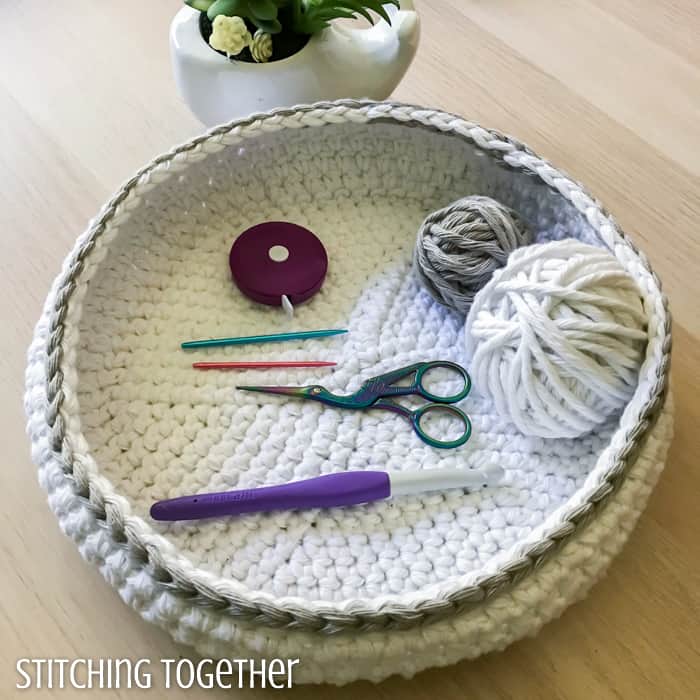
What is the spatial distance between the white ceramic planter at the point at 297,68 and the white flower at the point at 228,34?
0.02 m

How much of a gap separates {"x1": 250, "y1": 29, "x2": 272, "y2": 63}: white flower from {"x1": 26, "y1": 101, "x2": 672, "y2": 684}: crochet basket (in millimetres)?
55

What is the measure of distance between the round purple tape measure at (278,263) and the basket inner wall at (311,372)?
0.05 feet

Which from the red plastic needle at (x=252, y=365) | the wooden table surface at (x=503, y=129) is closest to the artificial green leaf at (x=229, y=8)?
the wooden table surface at (x=503, y=129)

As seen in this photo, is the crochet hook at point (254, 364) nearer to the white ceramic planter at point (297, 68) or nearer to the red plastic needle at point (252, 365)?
the red plastic needle at point (252, 365)

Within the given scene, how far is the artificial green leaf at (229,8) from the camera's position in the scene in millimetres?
576

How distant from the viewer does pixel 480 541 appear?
50cm

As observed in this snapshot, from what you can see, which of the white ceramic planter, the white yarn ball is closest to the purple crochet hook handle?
the white yarn ball

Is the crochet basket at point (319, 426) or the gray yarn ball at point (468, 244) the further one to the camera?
the gray yarn ball at point (468, 244)

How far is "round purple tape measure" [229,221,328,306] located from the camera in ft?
1.94

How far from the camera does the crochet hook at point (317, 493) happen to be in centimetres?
50

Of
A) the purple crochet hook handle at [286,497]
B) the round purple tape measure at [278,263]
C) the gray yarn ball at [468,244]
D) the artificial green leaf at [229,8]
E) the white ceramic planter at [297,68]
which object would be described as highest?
the artificial green leaf at [229,8]

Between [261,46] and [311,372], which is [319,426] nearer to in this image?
[311,372]

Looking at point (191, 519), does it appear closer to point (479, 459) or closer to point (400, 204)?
point (479, 459)

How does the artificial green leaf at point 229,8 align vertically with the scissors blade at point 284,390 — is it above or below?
above
